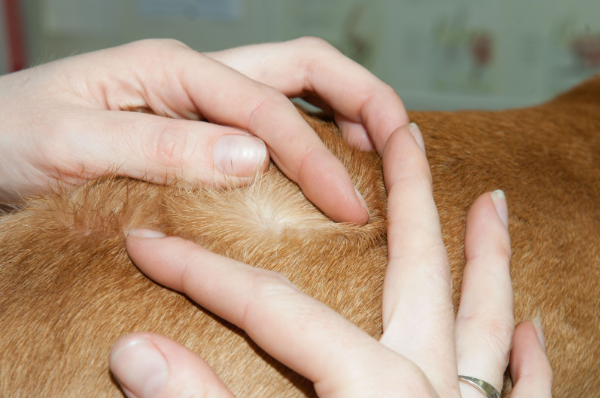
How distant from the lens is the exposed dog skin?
605mm

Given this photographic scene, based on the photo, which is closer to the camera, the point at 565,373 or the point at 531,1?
the point at 565,373

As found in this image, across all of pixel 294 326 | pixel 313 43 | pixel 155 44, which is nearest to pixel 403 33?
pixel 313 43

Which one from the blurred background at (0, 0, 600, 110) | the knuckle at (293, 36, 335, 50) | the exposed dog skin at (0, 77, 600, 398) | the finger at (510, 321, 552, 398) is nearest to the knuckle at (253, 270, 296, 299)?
the exposed dog skin at (0, 77, 600, 398)

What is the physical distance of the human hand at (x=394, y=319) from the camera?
0.51 m

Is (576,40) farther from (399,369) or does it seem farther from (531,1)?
(399,369)

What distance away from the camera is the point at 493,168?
0.87m

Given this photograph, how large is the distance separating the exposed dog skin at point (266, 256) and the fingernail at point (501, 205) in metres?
0.05

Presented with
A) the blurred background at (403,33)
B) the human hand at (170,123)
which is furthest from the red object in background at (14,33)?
the human hand at (170,123)

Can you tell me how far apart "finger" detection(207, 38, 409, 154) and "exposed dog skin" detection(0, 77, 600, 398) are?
3.6 inches

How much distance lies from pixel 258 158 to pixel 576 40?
7.36ft

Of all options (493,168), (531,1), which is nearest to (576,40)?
(531,1)

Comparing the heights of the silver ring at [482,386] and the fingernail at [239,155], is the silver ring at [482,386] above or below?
below

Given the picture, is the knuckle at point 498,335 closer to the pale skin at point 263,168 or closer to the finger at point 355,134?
the pale skin at point 263,168

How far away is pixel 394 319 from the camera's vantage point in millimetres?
594
